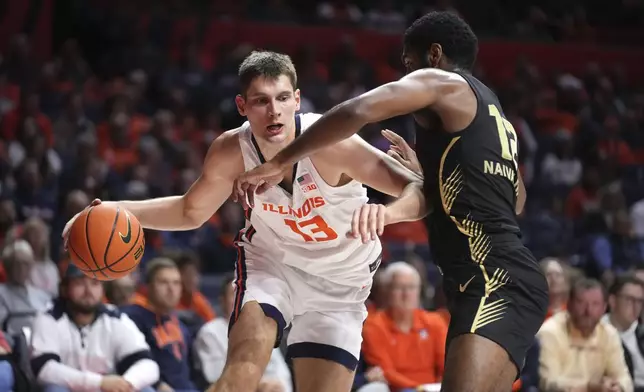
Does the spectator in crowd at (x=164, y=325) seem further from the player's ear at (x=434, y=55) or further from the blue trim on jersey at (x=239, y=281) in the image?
the player's ear at (x=434, y=55)

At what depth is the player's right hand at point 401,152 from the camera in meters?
4.70

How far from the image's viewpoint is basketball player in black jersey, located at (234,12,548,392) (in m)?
3.82

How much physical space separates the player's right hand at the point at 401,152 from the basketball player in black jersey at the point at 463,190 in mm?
538

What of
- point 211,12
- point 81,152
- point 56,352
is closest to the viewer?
point 56,352

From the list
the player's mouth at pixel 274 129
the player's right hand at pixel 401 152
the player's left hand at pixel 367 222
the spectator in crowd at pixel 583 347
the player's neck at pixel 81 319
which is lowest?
the spectator in crowd at pixel 583 347

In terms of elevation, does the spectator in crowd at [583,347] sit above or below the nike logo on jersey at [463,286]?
below

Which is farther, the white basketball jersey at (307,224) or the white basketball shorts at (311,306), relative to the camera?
the white basketball shorts at (311,306)

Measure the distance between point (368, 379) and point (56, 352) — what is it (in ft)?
7.33

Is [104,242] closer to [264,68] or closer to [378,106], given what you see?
[264,68]

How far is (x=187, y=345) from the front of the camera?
7637 millimetres

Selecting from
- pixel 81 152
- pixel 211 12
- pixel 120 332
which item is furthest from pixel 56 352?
pixel 211 12

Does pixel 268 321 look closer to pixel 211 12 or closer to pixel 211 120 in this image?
pixel 211 120

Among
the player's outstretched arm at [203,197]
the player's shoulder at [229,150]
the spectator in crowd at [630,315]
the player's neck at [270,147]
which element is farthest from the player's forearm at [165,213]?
the spectator in crowd at [630,315]

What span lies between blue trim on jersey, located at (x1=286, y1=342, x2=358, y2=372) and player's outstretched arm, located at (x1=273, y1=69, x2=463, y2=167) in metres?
1.38
